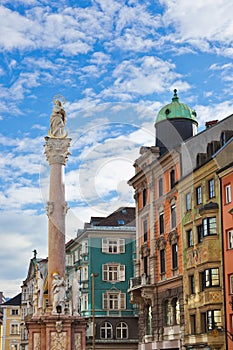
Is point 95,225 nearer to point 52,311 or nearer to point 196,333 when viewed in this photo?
point 196,333

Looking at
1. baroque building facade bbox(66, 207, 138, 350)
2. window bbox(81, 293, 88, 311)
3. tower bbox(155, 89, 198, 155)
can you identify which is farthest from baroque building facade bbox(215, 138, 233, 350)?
window bbox(81, 293, 88, 311)

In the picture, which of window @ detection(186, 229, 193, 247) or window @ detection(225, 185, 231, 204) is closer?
window @ detection(225, 185, 231, 204)

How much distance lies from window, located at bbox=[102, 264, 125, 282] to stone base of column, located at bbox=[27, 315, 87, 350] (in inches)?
1690

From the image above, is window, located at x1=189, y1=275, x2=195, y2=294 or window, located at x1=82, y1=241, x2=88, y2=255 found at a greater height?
window, located at x1=82, y1=241, x2=88, y2=255

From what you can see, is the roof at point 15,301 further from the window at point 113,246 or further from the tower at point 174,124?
the tower at point 174,124

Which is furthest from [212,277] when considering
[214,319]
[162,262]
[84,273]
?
[84,273]

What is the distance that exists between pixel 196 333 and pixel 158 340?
936 centimetres

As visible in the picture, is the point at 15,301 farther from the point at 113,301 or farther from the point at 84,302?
the point at 113,301

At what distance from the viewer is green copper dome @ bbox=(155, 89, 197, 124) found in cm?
7088

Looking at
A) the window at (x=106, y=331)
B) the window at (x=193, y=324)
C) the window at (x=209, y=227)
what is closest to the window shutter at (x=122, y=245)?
the window at (x=106, y=331)

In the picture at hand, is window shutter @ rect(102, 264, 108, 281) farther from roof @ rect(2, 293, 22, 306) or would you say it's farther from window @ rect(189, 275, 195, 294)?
roof @ rect(2, 293, 22, 306)

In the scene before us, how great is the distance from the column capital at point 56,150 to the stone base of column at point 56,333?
10.3 metres

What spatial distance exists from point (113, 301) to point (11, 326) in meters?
→ 54.5

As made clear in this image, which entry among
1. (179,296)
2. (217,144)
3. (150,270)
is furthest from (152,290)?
(217,144)
